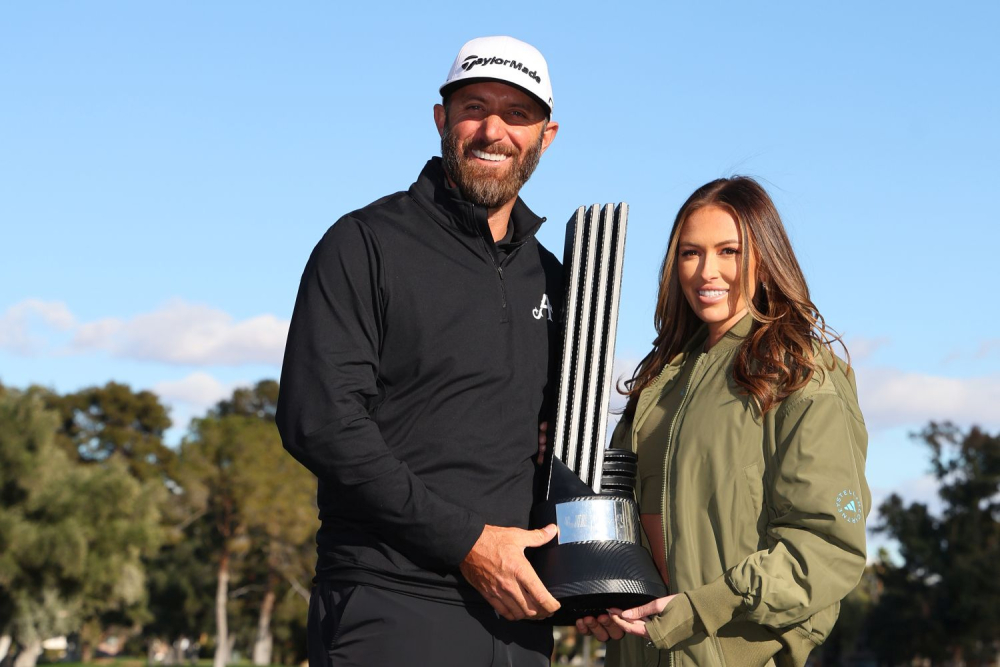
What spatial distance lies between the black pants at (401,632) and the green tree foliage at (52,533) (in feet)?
121

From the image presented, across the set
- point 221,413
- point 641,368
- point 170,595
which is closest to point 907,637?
point 170,595

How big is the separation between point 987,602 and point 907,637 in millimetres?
6084

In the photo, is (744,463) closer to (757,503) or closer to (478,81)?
(757,503)

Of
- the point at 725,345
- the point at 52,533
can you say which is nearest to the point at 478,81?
the point at 725,345

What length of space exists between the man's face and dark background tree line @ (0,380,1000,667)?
37113 millimetres

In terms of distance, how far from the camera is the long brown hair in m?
4.41

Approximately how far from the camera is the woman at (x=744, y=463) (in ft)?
13.5

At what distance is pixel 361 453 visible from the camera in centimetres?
413

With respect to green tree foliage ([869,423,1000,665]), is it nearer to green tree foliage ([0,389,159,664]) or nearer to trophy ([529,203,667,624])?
green tree foliage ([0,389,159,664])

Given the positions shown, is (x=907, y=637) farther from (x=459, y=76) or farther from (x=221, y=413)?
(x=459, y=76)

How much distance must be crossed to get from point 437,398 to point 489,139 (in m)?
1.13

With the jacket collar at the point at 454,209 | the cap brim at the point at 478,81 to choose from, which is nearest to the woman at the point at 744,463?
the jacket collar at the point at 454,209

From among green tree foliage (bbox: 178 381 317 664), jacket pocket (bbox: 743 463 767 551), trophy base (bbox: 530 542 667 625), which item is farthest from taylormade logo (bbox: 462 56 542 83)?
green tree foliage (bbox: 178 381 317 664)

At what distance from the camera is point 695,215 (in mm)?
4914
